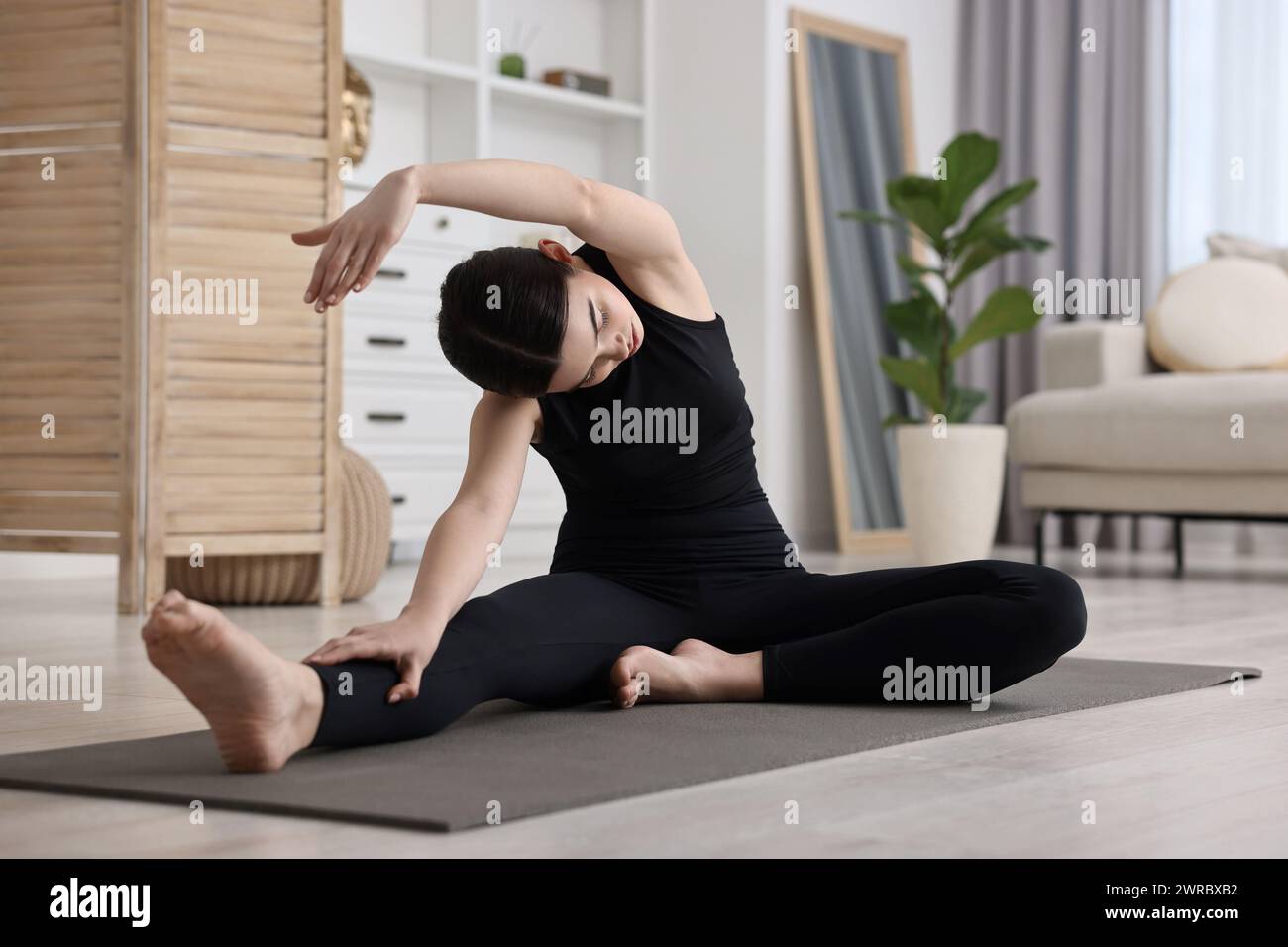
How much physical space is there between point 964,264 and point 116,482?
2.79 meters

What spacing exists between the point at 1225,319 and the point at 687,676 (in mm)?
3344

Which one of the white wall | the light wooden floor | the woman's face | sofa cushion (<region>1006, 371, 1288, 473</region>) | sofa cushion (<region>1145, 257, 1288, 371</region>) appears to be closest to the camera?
the light wooden floor

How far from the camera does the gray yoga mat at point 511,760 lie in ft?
4.44

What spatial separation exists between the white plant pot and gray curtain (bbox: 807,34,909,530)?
102cm

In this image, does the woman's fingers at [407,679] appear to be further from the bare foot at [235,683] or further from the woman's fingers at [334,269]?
the woman's fingers at [334,269]

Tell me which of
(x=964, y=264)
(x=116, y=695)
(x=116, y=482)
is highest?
(x=964, y=264)

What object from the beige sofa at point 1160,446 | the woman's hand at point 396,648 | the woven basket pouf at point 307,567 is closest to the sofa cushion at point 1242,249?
the beige sofa at point 1160,446

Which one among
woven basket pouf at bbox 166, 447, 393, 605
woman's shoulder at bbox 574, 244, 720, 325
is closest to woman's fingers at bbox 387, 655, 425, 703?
woman's shoulder at bbox 574, 244, 720, 325

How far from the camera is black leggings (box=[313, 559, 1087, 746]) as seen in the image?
5.56ft

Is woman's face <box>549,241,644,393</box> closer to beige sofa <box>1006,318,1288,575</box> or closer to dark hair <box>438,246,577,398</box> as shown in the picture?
dark hair <box>438,246,577,398</box>
